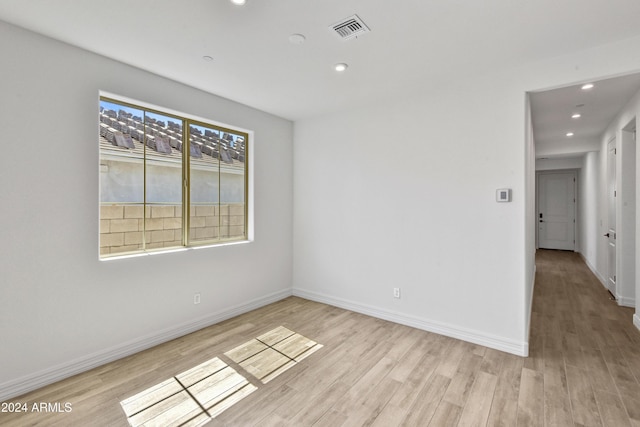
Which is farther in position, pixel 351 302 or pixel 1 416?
pixel 351 302

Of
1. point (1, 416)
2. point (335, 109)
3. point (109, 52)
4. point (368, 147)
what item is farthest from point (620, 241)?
point (1, 416)

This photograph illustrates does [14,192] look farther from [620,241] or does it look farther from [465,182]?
[620,241]

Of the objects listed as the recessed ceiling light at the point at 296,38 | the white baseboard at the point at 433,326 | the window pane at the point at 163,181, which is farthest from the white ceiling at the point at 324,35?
the white baseboard at the point at 433,326

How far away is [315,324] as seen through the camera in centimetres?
358

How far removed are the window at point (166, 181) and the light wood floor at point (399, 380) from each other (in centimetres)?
113

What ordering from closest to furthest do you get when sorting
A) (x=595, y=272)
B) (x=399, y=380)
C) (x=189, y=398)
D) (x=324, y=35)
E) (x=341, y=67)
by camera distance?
(x=189, y=398)
(x=324, y=35)
(x=399, y=380)
(x=341, y=67)
(x=595, y=272)

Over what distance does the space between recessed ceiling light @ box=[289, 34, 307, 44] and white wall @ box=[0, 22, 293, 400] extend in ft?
5.08

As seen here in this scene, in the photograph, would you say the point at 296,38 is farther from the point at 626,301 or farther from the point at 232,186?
the point at 626,301

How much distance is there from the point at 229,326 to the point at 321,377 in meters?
1.49

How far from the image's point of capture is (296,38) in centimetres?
233

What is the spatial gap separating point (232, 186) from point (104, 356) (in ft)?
7.25

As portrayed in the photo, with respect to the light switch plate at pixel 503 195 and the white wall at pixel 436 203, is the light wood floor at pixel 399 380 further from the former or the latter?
the light switch plate at pixel 503 195

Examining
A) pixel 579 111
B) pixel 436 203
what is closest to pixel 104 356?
pixel 436 203

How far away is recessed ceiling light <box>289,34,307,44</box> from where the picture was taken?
2.31 m
